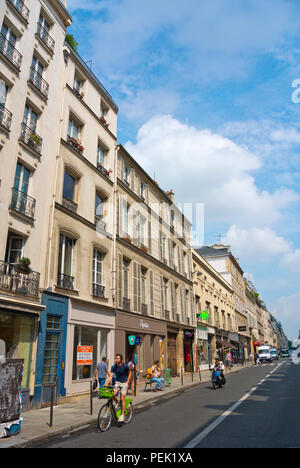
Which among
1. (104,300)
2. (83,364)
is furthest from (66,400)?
(104,300)

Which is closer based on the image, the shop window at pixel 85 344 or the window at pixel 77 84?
the shop window at pixel 85 344

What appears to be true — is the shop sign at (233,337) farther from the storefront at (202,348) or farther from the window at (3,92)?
the window at (3,92)

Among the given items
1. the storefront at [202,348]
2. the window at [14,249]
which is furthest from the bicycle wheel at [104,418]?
the storefront at [202,348]

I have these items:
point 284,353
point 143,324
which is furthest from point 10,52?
point 284,353

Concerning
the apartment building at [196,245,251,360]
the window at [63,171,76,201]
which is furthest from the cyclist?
the apartment building at [196,245,251,360]

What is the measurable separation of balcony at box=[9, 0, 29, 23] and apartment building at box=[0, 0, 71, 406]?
0.04 metres

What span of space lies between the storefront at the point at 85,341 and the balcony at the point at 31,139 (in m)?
6.28

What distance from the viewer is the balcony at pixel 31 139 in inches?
533

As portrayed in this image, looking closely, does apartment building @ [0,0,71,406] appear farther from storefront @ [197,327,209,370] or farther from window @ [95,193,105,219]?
storefront @ [197,327,209,370]

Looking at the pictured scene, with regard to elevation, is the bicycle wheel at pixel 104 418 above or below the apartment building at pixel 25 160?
below

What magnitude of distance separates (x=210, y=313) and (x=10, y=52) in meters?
31.2

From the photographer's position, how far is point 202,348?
108 feet

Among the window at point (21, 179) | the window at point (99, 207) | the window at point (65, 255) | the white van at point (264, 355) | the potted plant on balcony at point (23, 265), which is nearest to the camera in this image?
the potted plant on balcony at point (23, 265)

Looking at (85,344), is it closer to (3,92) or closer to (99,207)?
(99,207)
